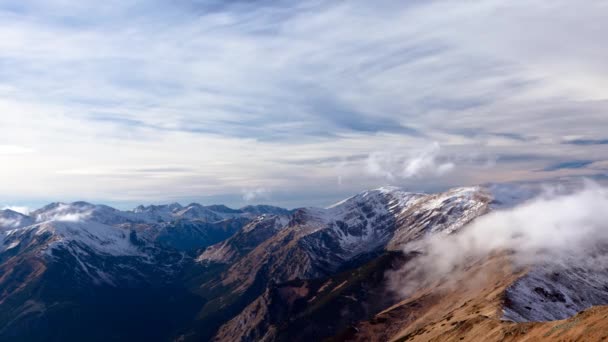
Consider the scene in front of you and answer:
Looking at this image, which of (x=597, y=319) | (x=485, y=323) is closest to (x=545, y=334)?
(x=597, y=319)

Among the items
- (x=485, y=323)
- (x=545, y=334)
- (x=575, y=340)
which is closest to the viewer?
(x=575, y=340)

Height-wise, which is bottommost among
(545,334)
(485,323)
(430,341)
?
(430,341)

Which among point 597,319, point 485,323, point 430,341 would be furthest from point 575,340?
point 430,341

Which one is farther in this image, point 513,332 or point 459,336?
point 459,336

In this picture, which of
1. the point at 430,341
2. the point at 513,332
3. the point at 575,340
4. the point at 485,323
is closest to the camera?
the point at 575,340

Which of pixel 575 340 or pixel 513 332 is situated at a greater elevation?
pixel 575 340

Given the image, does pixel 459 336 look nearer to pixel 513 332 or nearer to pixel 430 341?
pixel 430 341

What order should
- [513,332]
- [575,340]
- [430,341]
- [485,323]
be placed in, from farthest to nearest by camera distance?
[430,341] < [485,323] < [513,332] < [575,340]

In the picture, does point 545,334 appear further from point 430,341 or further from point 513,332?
point 430,341

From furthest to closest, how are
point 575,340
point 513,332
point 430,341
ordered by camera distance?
point 430,341 < point 513,332 < point 575,340
